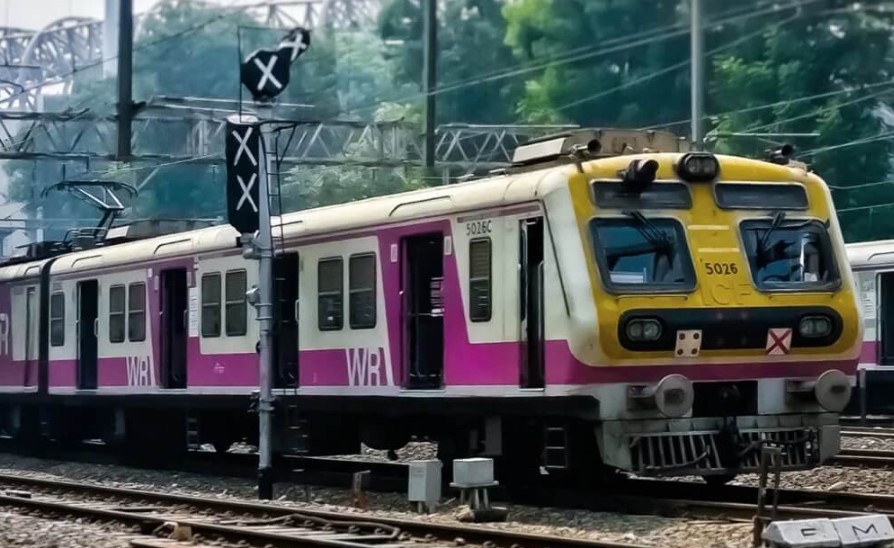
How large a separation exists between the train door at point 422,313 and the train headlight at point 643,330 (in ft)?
8.62

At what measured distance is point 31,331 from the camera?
1000 inches

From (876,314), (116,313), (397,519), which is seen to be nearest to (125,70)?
(116,313)

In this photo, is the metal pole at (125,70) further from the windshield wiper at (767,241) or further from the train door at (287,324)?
the windshield wiper at (767,241)

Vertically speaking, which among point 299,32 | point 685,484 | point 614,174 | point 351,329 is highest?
point 299,32

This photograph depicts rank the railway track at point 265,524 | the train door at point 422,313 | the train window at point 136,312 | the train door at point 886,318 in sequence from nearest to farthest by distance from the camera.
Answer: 1. the railway track at point 265,524
2. the train door at point 422,313
3. the train window at point 136,312
4. the train door at point 886,318

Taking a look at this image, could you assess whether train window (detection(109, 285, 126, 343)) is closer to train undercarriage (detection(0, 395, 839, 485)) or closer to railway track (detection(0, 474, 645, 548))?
train undercarriage (detection(0, 395, 839, 485))

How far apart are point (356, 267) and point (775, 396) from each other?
173 inches

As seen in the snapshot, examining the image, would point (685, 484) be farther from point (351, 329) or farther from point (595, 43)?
point (595, 43)

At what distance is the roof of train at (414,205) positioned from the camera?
14.5 m

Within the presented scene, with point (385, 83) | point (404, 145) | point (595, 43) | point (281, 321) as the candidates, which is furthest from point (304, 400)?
point (385, 83)

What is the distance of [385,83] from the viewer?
216 ft

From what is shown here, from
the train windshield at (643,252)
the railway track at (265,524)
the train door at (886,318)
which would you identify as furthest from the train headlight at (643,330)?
the train door at (886,318)

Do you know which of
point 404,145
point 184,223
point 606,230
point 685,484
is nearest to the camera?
point 606,230

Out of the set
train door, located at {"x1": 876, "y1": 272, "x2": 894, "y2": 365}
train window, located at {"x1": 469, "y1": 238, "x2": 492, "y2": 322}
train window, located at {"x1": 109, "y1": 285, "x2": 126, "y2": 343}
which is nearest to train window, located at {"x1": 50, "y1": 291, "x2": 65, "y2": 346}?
train window, located at {"x1": 109, "y1": 285, "x2": 126, "y2": 343}
